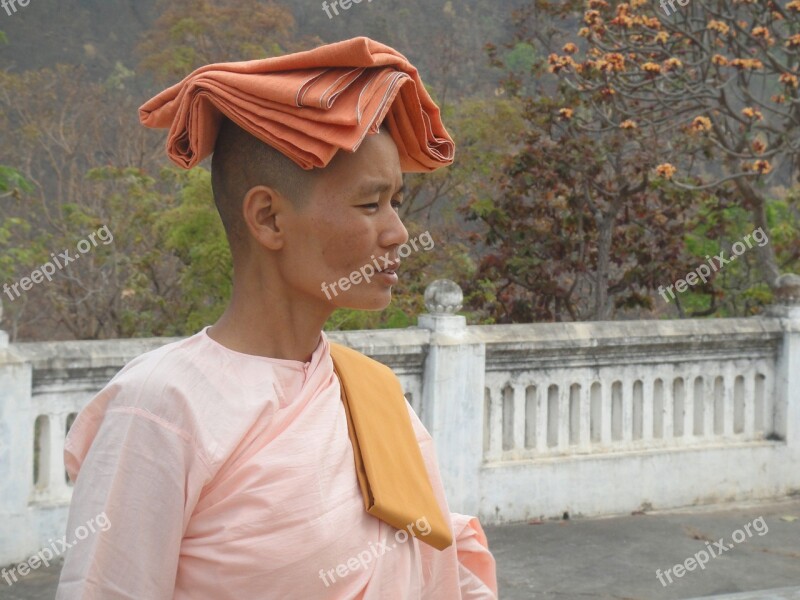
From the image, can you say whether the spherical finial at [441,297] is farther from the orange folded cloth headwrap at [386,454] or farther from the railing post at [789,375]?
the orange folded cloth headwrap at [386,454]

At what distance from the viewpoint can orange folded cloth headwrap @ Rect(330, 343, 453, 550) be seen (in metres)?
1.83

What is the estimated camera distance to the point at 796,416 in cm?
699

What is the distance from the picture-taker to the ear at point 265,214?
1.81 m

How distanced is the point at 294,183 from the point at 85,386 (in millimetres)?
3735

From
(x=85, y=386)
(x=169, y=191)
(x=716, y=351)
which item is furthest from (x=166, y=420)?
(x=169, y=191)

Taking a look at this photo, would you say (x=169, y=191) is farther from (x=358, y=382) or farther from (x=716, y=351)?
(x=358, y=382)

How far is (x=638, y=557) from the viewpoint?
5820 millimetres

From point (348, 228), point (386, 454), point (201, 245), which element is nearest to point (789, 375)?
point (201, 245)

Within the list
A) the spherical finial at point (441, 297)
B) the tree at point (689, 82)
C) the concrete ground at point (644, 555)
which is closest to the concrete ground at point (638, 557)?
the concrete ground at point (644, 555)

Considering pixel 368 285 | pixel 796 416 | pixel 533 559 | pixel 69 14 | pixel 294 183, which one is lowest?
pixel 533 559

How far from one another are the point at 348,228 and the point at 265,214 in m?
0.14

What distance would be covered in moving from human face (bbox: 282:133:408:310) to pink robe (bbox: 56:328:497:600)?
0.16m

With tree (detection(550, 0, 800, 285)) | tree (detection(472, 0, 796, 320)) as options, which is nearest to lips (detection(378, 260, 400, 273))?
tree (detection(550, 0, 800, 285))

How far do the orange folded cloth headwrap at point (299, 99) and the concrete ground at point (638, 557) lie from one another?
3.66 meters
